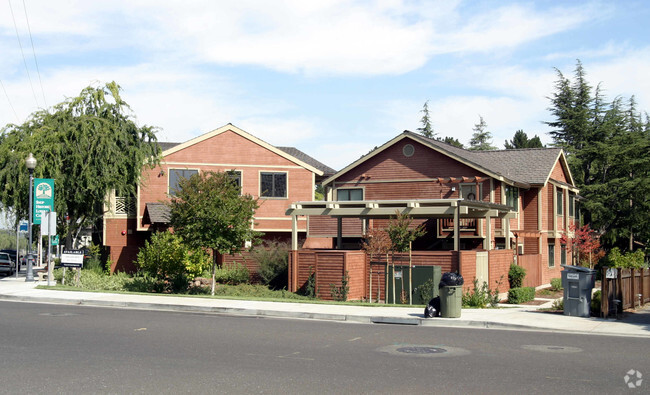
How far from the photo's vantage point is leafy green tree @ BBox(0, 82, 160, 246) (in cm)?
3183

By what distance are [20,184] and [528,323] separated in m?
24.0

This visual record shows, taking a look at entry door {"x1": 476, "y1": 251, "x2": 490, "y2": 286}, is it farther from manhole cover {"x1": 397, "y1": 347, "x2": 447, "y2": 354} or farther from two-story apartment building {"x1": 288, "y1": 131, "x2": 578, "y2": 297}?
manhole cover {"x1": 397, "y1": 347, "x2": 447, "y2": 354}

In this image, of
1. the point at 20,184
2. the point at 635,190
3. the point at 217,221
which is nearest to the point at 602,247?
the point at 635,190

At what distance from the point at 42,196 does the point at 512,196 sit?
22527 mm

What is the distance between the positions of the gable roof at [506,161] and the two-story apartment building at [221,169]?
10.6 feet

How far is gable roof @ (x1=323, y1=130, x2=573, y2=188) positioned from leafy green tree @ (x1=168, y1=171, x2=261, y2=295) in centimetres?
1315

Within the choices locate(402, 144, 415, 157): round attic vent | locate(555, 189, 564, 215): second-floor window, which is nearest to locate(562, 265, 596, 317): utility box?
locate(402, 144, 415, 157): round attic vent

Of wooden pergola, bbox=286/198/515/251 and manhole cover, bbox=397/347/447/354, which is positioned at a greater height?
wooden pergola, bbox=286/198/515/251

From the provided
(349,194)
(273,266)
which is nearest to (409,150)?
(349,194)

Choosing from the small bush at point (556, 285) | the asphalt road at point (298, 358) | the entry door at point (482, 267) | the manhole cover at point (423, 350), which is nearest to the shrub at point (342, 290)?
the entry door at point (482, 267)

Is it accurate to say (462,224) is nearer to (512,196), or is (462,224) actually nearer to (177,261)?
(512,196)

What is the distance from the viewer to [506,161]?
39969 millimetres

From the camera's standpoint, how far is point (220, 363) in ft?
34.8

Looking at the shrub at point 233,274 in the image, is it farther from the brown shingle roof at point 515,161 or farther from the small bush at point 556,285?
the small bush at point 556,285
